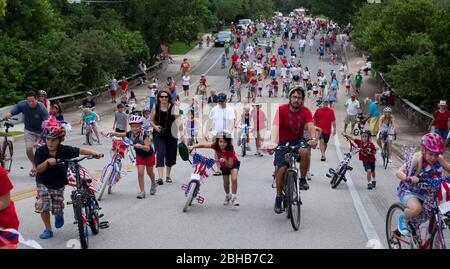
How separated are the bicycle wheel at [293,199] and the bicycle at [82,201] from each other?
271 cm

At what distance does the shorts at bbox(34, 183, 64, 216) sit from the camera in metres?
10.1

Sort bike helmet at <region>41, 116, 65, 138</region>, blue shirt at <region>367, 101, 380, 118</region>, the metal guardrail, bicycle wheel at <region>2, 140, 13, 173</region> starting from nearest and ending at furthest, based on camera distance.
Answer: bike helmet at <region>41, 116, 65, 138</region> → bicycle wheel at <region>2, 140, 13, 173</region> → blue shirt at <region>367, 101, 380, 118</region> → the metal guardrail

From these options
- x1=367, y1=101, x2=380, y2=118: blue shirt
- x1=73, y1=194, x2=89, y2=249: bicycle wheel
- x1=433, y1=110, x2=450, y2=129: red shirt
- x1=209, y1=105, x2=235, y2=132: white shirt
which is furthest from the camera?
x1=367, y1=101, x2=380, y2=118: blue shirt

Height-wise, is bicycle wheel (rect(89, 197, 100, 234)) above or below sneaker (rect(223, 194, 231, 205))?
above

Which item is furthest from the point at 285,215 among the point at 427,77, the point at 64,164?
the point at 427,77

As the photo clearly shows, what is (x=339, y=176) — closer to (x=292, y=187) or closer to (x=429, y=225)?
(x=292, y=187)

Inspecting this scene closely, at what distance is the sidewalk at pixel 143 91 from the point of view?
35.0 meters

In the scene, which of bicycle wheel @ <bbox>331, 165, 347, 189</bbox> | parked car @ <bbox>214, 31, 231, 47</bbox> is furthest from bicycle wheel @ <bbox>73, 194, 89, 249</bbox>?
parked car @ <bbox>214, 31, 231, 47</bbox>

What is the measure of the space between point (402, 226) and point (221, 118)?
6.24 m

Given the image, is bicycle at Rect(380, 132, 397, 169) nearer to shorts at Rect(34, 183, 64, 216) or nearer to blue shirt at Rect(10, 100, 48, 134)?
blue shirt at Rect(10, 100, 48, 134)

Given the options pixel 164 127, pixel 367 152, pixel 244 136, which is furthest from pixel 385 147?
pixel 164 127

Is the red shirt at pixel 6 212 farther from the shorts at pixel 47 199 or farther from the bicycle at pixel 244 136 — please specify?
the bicycle at pixel 244 136

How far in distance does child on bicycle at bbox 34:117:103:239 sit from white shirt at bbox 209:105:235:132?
453 cm

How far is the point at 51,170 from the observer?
10.1m
